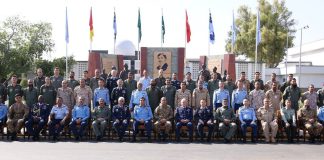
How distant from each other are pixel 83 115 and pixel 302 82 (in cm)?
4118

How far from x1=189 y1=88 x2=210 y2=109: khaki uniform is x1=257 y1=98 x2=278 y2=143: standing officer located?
1643mm

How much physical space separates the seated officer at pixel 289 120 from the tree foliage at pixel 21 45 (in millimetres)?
42321

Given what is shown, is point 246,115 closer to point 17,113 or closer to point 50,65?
point 17,113

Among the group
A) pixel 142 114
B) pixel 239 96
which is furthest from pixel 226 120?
pixel 142 114

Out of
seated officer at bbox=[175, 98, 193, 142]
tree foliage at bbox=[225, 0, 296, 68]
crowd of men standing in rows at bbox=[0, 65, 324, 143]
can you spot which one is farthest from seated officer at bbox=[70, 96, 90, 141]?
tree foliage at bbox=[225, 0, 296, 68]

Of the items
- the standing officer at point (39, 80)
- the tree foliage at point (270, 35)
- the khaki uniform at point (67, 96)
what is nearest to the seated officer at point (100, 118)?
the khaki uniform at point (67, 96)

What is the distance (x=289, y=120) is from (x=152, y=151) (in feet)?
16.1

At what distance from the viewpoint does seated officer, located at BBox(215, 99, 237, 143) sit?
45.8ft

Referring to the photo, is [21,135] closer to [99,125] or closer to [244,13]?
[99,125]

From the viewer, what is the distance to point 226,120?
14188mm

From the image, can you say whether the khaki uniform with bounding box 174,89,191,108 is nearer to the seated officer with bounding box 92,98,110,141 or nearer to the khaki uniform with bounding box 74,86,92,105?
the seated officer with bounding box 92,98,110,141

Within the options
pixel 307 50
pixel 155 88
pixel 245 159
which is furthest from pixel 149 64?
pixel 307 50

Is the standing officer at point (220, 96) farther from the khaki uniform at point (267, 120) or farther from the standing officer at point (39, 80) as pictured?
the standing officer at point (39, 80)

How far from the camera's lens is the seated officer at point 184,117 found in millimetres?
14133
